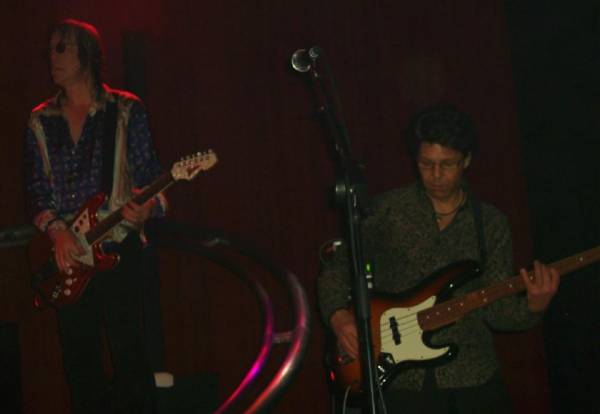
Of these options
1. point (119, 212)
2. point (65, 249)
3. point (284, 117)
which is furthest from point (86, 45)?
point (284, 117)

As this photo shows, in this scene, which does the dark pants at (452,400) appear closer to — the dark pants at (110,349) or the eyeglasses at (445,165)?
the eyeglasses at (445,165)

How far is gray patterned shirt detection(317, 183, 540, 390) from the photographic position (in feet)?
10.1

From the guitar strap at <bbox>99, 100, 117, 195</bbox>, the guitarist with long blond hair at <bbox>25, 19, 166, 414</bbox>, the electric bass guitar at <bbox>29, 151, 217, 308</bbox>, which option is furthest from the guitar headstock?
the guitar strap at <bbox>99, 100, 117, 195</bbox>

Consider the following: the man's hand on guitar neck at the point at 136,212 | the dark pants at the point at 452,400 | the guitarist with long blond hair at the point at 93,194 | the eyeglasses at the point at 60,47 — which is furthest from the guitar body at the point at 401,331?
the eyeglasses at the point at 60,47

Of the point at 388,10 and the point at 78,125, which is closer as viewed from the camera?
the point at 78,125

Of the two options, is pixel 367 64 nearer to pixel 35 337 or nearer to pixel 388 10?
pixel 388 10

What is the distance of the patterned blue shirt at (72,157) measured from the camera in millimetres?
3686

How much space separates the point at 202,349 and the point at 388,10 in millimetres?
2237

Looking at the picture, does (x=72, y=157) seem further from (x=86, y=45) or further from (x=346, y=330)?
(x=346, y=330)

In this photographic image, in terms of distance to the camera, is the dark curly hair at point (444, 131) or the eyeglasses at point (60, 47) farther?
the eyeglasses at point (60, 47)

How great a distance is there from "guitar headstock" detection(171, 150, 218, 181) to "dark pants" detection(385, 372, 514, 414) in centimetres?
142

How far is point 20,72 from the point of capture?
457 cm

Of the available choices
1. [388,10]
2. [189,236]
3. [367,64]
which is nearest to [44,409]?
[189,236]

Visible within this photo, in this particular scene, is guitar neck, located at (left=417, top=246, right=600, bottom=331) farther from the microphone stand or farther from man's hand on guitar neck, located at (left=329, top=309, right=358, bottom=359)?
the microphone stand
